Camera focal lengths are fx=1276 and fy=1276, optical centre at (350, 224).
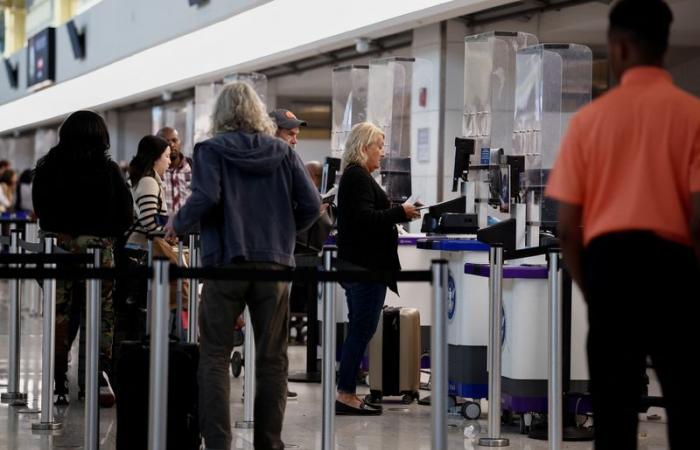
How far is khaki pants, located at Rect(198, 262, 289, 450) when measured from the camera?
16.1 feet

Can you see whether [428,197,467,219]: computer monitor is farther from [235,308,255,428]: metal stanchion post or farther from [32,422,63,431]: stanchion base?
[32,422,63,431]: stanchion base

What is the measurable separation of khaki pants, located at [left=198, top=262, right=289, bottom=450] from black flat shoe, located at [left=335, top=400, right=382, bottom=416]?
2.02m

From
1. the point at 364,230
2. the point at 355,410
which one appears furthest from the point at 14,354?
the point at 364,230

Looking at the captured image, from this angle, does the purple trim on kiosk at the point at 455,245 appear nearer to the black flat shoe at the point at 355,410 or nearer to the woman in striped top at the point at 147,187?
the black flat shoe at the point at 355,410

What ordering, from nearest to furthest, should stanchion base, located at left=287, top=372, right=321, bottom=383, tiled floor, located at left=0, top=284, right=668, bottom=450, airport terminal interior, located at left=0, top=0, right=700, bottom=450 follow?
tiled floor, located at left=0, top=284, right=668, bottom=450, airport terminal interior, located at left=0, top=0, right=700, bottom=450, stanchion base, located at left=287, top=372, right=321, bottom=383

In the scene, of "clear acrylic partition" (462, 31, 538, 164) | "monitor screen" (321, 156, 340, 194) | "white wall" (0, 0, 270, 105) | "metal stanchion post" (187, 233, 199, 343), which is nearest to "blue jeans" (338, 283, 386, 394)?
"metal stanchion post" (187, 233, 199, 343)

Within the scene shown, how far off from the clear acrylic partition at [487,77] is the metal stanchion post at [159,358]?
477 cm

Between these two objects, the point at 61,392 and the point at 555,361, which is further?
the point at 61,392

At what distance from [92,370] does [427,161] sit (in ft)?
25.4

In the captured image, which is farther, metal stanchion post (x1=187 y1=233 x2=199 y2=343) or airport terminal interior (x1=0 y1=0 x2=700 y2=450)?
metal stanchion post (x1=187 y1=233 x2=199 y2=343)

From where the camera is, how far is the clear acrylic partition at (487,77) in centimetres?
891

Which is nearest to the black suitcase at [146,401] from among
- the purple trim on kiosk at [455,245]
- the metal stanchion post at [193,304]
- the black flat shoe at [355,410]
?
the metal stanchion post at [193,304]

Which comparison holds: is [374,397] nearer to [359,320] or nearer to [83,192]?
[359,320]

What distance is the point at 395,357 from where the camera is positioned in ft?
24.4
